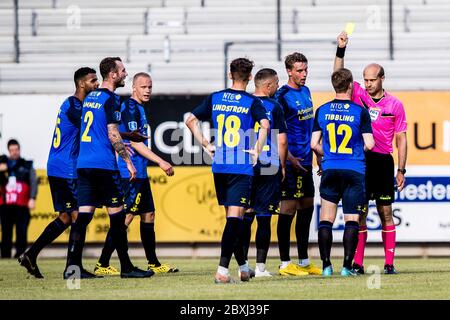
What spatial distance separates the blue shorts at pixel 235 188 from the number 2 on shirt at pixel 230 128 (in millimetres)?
308

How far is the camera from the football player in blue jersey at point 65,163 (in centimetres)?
1302

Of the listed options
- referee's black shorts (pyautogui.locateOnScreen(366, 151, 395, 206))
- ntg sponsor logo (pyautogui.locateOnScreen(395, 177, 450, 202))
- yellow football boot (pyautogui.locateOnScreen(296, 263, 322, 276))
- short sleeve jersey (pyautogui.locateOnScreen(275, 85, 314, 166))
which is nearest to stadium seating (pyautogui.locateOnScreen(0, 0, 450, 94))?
ntg sponsor logo (pyautogui.locateOnScreen(395, 177, 450, 202))

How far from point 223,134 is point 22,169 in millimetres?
8794

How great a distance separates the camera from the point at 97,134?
1229 centimetres

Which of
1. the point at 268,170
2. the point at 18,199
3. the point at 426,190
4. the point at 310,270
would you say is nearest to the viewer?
the point at 268,170

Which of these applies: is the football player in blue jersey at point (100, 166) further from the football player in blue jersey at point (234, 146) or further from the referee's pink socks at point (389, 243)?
the referee's pink socks at point (389, 243)

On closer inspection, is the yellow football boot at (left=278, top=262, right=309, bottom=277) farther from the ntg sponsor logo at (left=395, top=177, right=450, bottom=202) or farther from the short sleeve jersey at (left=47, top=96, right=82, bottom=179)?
the ntg sponsor logo at (left=395, top=177, right=450, bottom=202)

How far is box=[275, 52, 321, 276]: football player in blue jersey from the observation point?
13.2 metres

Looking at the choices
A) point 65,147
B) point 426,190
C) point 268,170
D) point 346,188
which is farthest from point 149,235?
point 426,190

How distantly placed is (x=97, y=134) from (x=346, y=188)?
2.66 meters

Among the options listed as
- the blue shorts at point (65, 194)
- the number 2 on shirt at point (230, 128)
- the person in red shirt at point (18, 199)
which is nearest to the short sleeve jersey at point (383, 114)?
the number 2 on shirt at point (230, 128)

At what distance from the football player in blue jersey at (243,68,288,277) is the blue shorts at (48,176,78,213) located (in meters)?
1.98

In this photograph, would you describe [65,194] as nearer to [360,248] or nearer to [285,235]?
[285,235]
